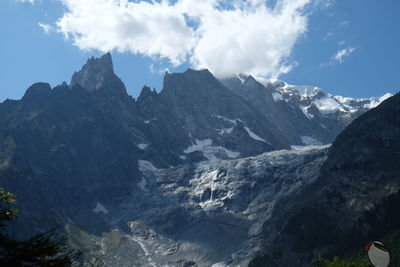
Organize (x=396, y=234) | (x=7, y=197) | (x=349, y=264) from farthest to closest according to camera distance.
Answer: (x=396, y=234), (x=349, y=264), (x=7, y=197)

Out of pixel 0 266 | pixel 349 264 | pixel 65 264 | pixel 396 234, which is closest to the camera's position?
pixel 0 266

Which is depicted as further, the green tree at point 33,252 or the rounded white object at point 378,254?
the rounded white object at point 378,254

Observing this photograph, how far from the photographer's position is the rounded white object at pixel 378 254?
1750 centimetres

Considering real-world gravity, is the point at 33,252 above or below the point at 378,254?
above

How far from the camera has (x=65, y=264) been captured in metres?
17.0

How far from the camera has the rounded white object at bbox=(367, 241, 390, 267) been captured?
17500 millimetres

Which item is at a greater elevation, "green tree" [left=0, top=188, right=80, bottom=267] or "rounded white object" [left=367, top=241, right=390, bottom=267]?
"green tree" [left=0, top=188, right=80, bottom=267]

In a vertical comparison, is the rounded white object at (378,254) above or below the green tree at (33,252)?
below

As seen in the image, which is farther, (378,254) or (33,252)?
(378,254)

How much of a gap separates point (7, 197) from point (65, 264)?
441 centimetres

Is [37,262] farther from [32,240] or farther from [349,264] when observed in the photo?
[349,264]

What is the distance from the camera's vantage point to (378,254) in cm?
1758

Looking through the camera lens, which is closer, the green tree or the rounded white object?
the green tree

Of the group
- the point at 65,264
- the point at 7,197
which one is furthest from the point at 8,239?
the point at 7,197
